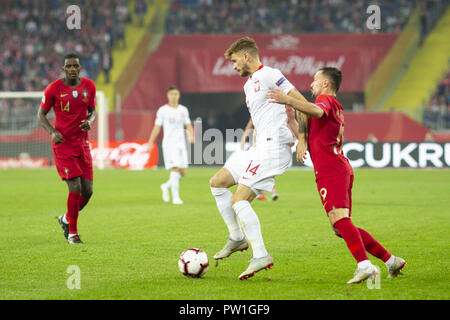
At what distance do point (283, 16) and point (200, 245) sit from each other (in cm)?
2727

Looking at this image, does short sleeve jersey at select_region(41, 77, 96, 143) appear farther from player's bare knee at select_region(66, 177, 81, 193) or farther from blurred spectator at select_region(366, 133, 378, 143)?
blurred spectator at select_region(366, 133, 378, 143)

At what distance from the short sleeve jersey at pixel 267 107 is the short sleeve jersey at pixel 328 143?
19.5 inches

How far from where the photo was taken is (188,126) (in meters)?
15.7

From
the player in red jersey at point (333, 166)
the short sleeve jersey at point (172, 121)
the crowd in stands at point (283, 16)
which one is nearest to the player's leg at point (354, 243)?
the player in red jersey at point (333, 166)

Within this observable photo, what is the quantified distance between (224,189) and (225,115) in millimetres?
26417

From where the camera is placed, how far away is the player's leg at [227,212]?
7379mm

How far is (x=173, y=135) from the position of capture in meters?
15.6

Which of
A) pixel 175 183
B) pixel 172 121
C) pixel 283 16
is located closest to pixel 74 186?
pixel 175 183

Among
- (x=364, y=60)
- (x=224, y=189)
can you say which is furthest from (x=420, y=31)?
(x=224, y=189)

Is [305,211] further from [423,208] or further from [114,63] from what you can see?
[114,63]

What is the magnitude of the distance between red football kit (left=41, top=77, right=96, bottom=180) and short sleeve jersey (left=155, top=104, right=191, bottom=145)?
6.24m

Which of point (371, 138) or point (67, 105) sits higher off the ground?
point (371, 138)

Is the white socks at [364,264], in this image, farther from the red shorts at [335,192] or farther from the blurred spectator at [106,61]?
the blurred spectator at [106,61]

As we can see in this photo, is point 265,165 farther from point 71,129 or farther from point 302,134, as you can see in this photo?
point 71,129
